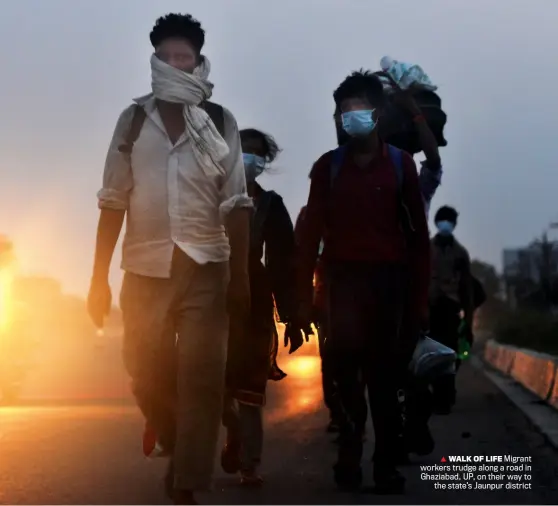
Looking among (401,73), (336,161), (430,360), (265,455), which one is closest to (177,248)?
(336,161)

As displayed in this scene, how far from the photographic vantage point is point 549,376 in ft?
44.9

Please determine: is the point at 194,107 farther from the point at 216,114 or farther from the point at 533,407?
the point at 533,407

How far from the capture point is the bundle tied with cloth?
331 inches

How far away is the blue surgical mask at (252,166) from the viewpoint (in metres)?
8.16

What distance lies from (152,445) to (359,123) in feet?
6.92

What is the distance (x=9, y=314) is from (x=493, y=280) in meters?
95.1

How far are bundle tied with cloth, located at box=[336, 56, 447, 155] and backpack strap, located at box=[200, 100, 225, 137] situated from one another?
6.00ft

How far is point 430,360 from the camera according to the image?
8.12 metres

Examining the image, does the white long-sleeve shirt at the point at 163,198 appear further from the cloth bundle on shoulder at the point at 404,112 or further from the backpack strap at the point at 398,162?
the cloth bundle on shoulder at the point at 404,112

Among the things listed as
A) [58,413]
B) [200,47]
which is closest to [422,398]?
[200,47]

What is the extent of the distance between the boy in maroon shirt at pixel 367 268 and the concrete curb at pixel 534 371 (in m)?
5.33

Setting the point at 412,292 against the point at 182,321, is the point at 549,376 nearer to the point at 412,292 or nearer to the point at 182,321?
the point at 412,292

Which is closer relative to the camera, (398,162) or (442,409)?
(398,162)

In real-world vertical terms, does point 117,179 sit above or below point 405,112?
below
